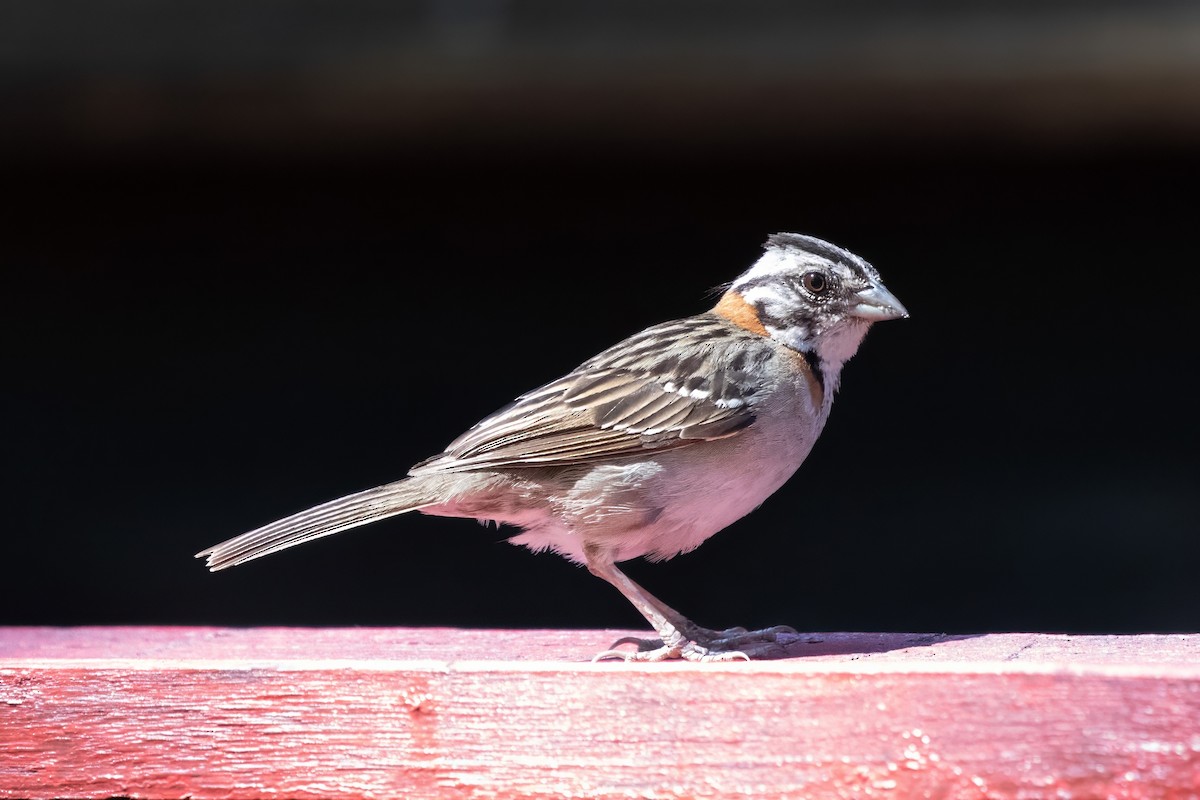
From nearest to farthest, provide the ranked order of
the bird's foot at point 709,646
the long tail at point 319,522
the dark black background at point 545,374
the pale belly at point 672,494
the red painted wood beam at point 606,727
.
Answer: the red painted wood beam at point 606,727, the bird's foot at point 709,646, the long tail at point 319,522, the pale belly at point 672,494, the dark black background at point 545,374

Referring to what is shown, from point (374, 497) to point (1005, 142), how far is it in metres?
2.66

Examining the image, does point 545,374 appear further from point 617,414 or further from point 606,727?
point 606,727

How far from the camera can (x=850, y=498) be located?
6348 millimetres

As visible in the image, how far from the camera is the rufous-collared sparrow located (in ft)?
12.4

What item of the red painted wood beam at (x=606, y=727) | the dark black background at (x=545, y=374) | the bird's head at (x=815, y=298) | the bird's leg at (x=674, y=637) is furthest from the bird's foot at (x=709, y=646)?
the dark black background at (x=545, y=374)

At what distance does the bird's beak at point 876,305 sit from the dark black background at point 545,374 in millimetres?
1566

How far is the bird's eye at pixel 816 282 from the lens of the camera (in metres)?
4.10

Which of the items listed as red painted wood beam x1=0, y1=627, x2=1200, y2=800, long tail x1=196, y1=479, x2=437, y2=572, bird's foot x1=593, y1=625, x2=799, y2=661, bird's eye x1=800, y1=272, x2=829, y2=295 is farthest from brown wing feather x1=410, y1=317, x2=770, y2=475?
red painted wood beam x1=0, y1=627, x2=1200, y2=800

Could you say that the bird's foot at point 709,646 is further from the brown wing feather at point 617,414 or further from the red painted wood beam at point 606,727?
the red painted wood beam at point 606,727

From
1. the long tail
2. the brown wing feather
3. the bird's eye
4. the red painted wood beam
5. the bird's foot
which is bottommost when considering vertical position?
the red painted wood beam

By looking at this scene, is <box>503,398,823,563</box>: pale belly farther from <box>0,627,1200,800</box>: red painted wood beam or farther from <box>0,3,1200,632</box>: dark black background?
<box>0,3,1200,632</box>: dark black background

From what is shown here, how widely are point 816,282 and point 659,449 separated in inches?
27.8

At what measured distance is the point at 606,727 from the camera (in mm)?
2574

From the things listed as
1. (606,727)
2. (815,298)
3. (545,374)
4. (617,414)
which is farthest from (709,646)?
(545,374)
